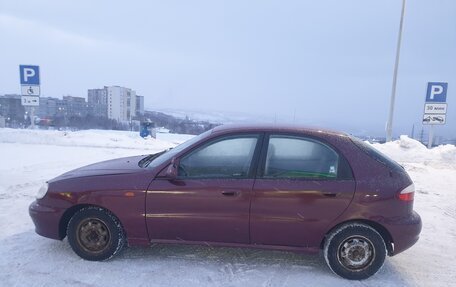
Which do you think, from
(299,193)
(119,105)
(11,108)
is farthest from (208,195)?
(119,105)

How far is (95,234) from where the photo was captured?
4.03 m

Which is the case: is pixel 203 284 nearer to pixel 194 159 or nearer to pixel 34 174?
pixel 194 159

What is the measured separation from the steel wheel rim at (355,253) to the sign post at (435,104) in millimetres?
10648

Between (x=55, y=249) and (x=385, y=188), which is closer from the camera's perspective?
(x=385, y=188)

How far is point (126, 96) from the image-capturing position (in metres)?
40.3

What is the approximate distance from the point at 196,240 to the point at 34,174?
243 inches

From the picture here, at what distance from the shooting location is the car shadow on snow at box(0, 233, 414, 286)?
3.70 metres

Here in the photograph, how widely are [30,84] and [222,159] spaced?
12.7 metres

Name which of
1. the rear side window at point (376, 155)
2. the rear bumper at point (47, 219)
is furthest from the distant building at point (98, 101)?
the rear side window at point (376, 155)

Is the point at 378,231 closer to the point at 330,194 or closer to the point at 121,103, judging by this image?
the point at 330,194

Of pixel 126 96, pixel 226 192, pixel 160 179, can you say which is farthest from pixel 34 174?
pixel 126 96

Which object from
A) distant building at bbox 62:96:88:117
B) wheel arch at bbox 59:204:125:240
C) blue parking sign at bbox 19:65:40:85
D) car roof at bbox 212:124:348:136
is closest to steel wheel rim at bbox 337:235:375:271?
car roof at bbox 212:124:348:136

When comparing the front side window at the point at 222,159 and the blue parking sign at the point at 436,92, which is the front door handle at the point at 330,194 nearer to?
the front side window at the point at 222,159

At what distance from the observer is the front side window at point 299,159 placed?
3.84 meters
